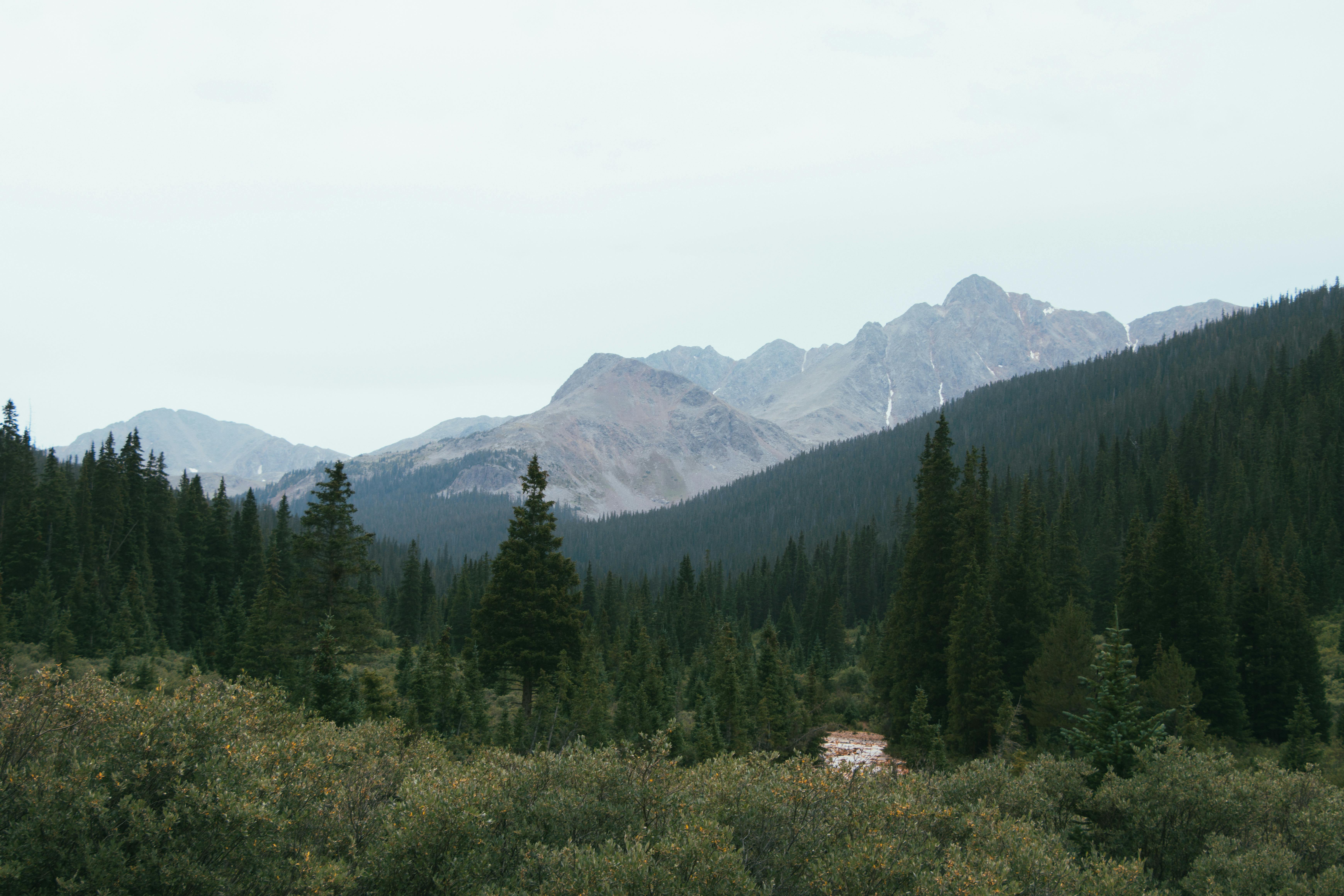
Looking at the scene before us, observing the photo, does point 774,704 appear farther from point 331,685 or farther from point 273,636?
point 273,636

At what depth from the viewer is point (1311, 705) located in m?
40.6

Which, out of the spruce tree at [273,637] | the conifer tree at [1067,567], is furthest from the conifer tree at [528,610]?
the conifer tree at [1067,567]

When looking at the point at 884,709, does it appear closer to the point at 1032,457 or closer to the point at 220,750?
the point at 220,750

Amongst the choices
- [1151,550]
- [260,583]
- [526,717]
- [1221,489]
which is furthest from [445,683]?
[1221,489]

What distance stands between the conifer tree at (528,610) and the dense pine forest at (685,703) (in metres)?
0.19

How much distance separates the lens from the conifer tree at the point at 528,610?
36.8 m

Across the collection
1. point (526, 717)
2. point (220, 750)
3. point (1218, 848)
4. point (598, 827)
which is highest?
point (220, 750)

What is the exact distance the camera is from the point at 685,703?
215 feet

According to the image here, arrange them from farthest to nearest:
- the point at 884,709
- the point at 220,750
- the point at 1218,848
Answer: the point at 884,709
the point at 1218,848
the point at 220,750

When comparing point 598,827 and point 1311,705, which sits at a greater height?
point 598,827

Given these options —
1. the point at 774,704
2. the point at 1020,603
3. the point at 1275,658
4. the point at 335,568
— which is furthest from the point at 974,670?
the point at 335,568

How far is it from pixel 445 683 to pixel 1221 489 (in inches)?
3637

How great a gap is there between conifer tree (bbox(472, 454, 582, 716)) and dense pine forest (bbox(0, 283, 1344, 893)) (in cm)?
19

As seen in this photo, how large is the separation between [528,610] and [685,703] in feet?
107
